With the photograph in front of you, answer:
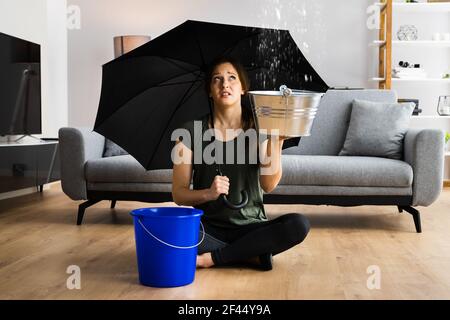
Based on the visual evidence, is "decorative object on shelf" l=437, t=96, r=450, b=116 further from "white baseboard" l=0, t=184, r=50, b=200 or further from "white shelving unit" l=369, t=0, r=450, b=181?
"white baseboard" l=0, t=184, r=50, b=200

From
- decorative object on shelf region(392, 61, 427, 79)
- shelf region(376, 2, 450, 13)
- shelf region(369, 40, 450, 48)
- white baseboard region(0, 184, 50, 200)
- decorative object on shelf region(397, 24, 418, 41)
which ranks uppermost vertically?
shelf region(376, 2, 450, 13)

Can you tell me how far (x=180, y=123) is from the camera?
8.09 ft

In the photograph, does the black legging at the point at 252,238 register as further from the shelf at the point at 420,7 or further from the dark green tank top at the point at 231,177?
the shelf at the point at 420,7

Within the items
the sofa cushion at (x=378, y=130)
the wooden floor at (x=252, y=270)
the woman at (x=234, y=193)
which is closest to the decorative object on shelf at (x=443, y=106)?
the wooden floor at (x=252, y=270)

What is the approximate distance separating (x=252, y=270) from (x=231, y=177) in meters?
0.38

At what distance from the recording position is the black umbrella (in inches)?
90.8

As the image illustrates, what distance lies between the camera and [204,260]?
252 centimetres

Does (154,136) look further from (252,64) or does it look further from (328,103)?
(328,103)

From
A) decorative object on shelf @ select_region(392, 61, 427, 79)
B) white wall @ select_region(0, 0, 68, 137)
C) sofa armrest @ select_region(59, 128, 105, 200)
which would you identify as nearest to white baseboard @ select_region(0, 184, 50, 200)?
white wall @ select_region(0, 0, 68, 137)

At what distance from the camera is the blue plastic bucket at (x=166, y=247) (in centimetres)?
219

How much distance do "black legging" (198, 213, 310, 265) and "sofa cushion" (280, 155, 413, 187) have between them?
100cm

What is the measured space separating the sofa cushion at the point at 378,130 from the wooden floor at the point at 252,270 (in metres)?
0.43

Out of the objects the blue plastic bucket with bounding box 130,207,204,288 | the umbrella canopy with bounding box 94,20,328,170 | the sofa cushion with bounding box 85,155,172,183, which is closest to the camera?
the blue plastic bucket with bounding box 130,207,204,288
